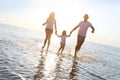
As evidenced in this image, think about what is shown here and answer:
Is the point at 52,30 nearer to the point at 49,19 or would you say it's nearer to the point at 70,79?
the point at 49,19

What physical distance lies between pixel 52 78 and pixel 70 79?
0.79 meters

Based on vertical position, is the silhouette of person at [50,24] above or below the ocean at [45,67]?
above

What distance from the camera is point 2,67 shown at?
8.12 metres

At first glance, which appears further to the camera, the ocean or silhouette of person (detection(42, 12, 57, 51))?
silhouette of person (detection(42, 12, 57, 51))

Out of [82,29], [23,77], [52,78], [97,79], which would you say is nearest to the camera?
[23,77]

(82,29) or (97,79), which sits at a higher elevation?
(82,29)

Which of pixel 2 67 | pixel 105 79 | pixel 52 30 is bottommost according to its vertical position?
pixel 105 79

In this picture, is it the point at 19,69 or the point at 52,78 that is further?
the point at 19,69

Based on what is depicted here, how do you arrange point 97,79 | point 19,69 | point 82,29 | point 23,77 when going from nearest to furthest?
1. point 23,77
2. point 19,69
3. point 97,79
4. point 82,29

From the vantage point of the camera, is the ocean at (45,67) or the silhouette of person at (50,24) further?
the silhouette of person at (50,24)

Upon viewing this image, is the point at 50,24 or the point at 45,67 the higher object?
the point at 50,24

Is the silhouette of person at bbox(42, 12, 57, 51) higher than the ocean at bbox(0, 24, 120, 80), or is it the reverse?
the silhouette of person at bbox(42, 12, 57, 51)

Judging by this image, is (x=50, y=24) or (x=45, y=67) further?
(x=50, y=24)

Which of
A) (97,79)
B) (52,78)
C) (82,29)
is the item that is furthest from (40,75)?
(82,29)
